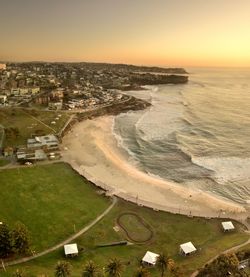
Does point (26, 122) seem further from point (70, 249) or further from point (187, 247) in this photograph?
point (187, 247)

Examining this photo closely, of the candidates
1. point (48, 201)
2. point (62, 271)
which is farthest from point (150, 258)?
point (48, 201)

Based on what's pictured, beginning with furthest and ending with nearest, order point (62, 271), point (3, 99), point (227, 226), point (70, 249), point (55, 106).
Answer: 1. point (3, 99)
2. point (55, 106)
3. point (227, 226)
4. point (70, 249)
5. point (62, 271)

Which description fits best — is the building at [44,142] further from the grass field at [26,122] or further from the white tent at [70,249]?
the white tent at [70,249]

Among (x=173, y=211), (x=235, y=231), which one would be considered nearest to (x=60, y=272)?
(x=173, y=211)

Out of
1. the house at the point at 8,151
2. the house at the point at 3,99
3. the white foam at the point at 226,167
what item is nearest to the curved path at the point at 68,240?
the white foam at the point at 226,167

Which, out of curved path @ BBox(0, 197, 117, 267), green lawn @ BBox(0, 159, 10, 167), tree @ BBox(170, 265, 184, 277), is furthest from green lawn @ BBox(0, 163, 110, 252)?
tree @ BBox(170, 265, 184, 277)

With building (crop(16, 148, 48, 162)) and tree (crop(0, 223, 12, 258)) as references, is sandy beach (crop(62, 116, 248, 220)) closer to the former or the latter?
building (crop(16, 148, 48, 162))

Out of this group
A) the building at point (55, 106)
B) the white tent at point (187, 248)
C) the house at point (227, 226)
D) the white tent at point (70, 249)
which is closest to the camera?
the white tent at point (70, 249)

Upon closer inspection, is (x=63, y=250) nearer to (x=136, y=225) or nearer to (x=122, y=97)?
(x=136, y=225)
